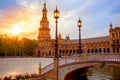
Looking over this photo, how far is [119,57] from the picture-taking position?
26.6 metres

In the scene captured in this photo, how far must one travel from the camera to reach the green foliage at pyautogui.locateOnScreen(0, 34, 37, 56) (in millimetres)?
133125

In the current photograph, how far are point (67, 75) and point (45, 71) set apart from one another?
3.38 metres

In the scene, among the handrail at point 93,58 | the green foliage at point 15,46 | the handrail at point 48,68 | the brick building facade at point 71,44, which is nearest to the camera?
the handrail at point 93,58

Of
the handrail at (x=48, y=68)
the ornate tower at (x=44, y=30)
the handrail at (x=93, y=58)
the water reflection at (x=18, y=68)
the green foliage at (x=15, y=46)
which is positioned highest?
the ornate tower at (x=44, y=30)

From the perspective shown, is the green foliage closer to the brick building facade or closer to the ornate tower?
the brick building facade

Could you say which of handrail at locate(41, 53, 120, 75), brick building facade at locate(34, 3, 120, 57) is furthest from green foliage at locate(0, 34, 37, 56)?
handrail at locate(41, 53, 120, 75)

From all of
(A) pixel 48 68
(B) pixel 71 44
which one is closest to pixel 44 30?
(B) pixel 71 44

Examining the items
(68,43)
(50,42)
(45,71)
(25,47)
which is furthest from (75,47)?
(45,71)

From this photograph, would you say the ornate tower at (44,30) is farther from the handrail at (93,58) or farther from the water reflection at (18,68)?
the handrail at (93,58)

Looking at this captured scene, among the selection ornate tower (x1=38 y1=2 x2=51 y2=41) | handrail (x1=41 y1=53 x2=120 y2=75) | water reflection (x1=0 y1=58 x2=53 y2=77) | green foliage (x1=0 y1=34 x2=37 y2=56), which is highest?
ornate tower (x1=38 y1=2 x2=51 y2=41)

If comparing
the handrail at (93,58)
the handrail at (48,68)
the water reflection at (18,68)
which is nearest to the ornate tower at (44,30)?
the water reflection at (18,68)

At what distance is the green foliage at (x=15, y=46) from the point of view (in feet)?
437

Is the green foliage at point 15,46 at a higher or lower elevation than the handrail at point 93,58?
higher

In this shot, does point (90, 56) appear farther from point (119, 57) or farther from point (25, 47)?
point (25, 47)
